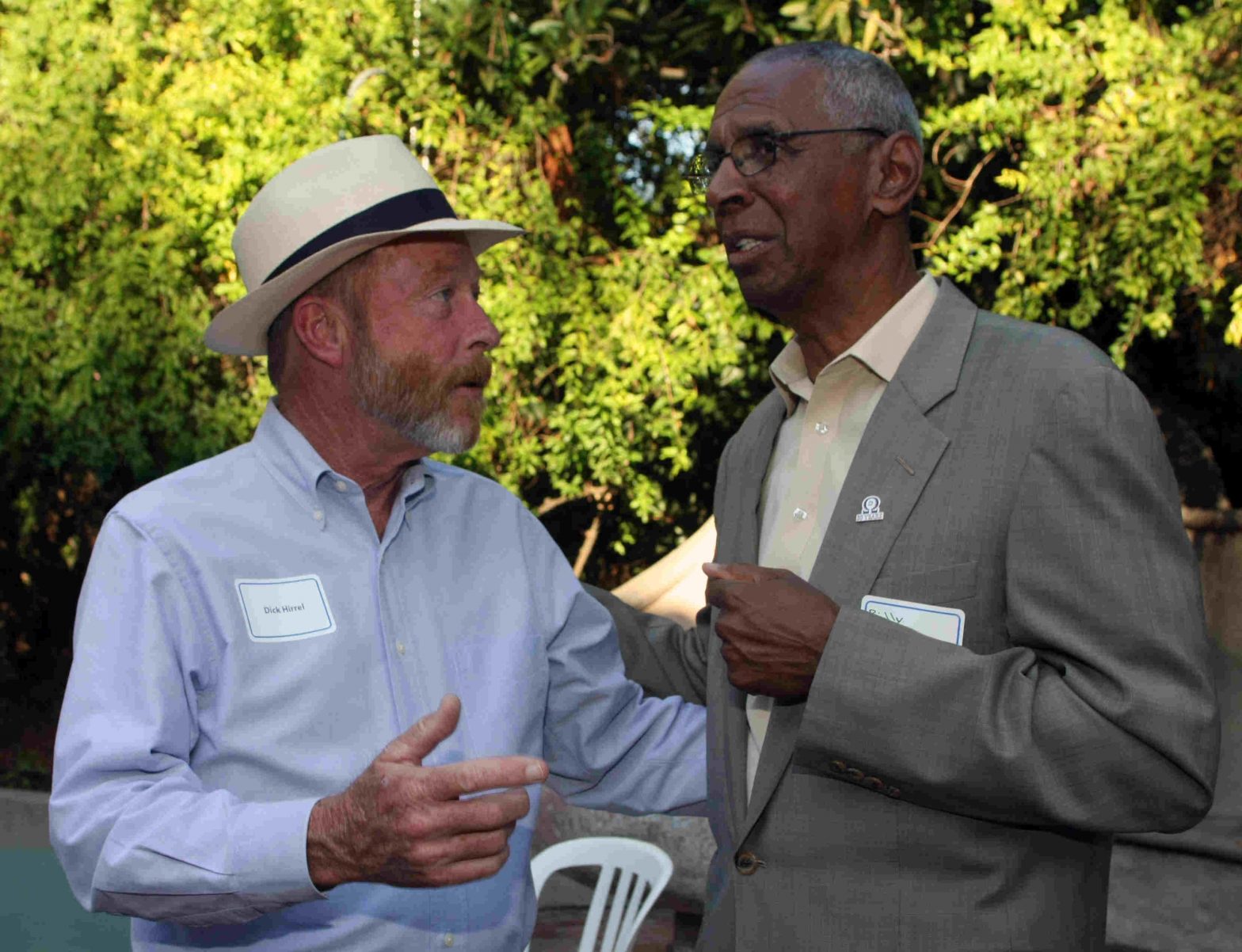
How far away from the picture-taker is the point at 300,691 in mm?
2270

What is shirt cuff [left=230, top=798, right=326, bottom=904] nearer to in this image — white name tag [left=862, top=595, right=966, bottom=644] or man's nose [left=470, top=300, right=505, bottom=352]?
white name tag [left=862, top=595, right=966, bottom=644]

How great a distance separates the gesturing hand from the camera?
2064 mm

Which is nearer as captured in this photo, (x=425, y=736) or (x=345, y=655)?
(x=425, y=736)

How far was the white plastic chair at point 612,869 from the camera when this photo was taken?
Answer: 13.1ft

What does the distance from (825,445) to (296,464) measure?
95 centimetres

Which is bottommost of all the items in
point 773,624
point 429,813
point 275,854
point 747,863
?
point 747,863

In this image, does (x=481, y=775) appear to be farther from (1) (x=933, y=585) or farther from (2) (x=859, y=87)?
(2) (x=859, y=87)

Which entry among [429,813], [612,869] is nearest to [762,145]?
[429,813]

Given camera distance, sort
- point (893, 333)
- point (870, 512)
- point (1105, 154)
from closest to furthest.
A: 1. point (870, 512)
2. point (893, 333)
3. point (1105, 154)

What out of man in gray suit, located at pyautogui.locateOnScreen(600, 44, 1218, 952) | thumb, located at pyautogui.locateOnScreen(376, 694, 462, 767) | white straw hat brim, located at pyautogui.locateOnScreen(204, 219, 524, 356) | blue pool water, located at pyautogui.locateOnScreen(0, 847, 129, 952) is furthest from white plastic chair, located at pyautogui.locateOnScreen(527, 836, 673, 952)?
blue pool water, located at pyautogui.locateOnScreen(0, 847, 129, 952)

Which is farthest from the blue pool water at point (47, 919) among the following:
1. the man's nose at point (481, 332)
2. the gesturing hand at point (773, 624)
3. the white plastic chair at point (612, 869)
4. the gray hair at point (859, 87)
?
the gray hair at point (859, 87)

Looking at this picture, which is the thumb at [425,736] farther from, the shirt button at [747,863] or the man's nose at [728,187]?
the man's nose at [728,187]

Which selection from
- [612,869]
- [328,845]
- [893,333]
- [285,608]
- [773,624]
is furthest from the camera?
[612,869]

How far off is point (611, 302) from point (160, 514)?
16.8 ft
